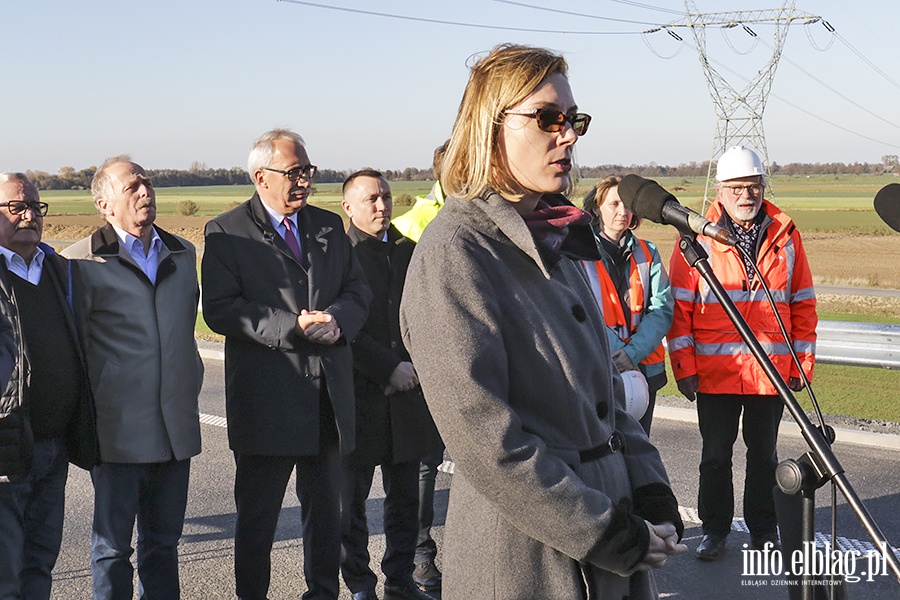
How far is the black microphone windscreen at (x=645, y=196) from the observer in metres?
2.87

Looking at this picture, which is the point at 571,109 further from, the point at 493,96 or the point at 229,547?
the point at 229,547

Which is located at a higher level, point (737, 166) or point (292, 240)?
point (737, 166)

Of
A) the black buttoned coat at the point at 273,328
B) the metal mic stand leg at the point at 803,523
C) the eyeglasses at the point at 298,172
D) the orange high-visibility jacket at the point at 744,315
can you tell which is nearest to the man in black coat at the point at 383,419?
the black buttoned coat at the point at 273,328

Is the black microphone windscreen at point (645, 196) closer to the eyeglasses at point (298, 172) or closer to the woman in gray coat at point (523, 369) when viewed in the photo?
the woman in gray coat at point (523, 369)

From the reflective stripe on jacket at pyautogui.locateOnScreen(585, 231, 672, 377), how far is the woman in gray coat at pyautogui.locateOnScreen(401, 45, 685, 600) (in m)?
3.18

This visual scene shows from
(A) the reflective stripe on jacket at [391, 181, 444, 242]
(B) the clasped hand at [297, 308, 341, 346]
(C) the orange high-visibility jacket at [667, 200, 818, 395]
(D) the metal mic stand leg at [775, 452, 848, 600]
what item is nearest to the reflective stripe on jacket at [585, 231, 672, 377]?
(C) the orange high-visibility jacket at [667, 200, 818, 395]

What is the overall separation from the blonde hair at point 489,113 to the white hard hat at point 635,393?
110 inches

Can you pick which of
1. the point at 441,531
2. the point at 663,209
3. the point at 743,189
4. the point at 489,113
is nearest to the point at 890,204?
the point at 663,209

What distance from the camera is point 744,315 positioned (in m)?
5.84

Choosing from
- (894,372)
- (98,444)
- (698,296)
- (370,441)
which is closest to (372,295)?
(370,441)

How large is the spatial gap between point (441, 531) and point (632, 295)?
6.24 ft

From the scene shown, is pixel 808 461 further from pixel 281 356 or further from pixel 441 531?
pixel 441 531

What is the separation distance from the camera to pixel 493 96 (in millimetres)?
2396

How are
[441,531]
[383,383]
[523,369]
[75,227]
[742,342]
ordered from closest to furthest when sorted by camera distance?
[523,369], [383,383], [742,342], [441,531], [75,227]
